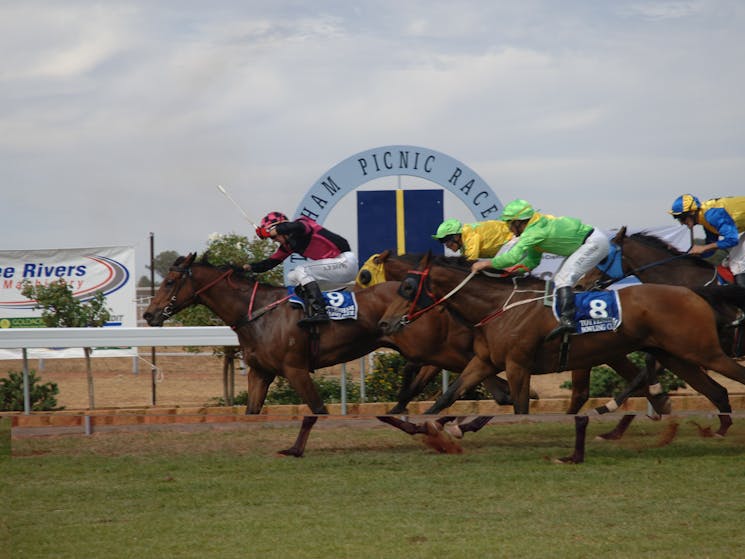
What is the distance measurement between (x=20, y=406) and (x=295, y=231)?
13.2 feet

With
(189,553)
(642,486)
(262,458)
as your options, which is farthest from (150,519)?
(642,486)

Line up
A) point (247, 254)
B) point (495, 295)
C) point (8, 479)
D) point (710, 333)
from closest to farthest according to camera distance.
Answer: point (8, 479)
point (710, 333)
point (495, 295)
point (247, 254)

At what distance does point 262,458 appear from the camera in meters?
8.50

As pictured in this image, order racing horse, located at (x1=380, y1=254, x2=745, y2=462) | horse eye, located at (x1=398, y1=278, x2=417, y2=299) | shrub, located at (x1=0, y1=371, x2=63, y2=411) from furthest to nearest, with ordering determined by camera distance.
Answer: shrub, located at (x1=0, y1=371, x2=63, y2=411) → horse eye, located at (x1=398, y1=278, x2=417, y2=299) → racing horse, located at (x1=380, y1=254, x2=745, y2=462)

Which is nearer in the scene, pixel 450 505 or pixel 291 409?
pixel 450 505

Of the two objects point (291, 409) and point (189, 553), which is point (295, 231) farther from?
point (189, 553)

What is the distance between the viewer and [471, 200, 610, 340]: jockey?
8.30 m

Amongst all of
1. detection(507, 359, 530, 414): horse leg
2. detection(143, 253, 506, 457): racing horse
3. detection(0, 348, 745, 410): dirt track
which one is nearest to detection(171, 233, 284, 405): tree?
detection(0, 348, 745, 410): dirt track

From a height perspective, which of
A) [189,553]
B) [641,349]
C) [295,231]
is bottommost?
[189,553]

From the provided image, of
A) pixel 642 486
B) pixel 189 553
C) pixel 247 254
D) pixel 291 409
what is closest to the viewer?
pixel 189 553

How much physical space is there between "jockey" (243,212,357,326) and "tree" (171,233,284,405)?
294 centimetres

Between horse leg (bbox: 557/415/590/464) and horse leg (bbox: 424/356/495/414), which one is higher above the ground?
horse leg (bbox: 424/356/495/414)

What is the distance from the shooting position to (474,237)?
10672 mm

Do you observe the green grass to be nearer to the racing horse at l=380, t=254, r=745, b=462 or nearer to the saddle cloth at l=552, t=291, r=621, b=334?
the racing horse at l=380, t=254, r=745, b=462
